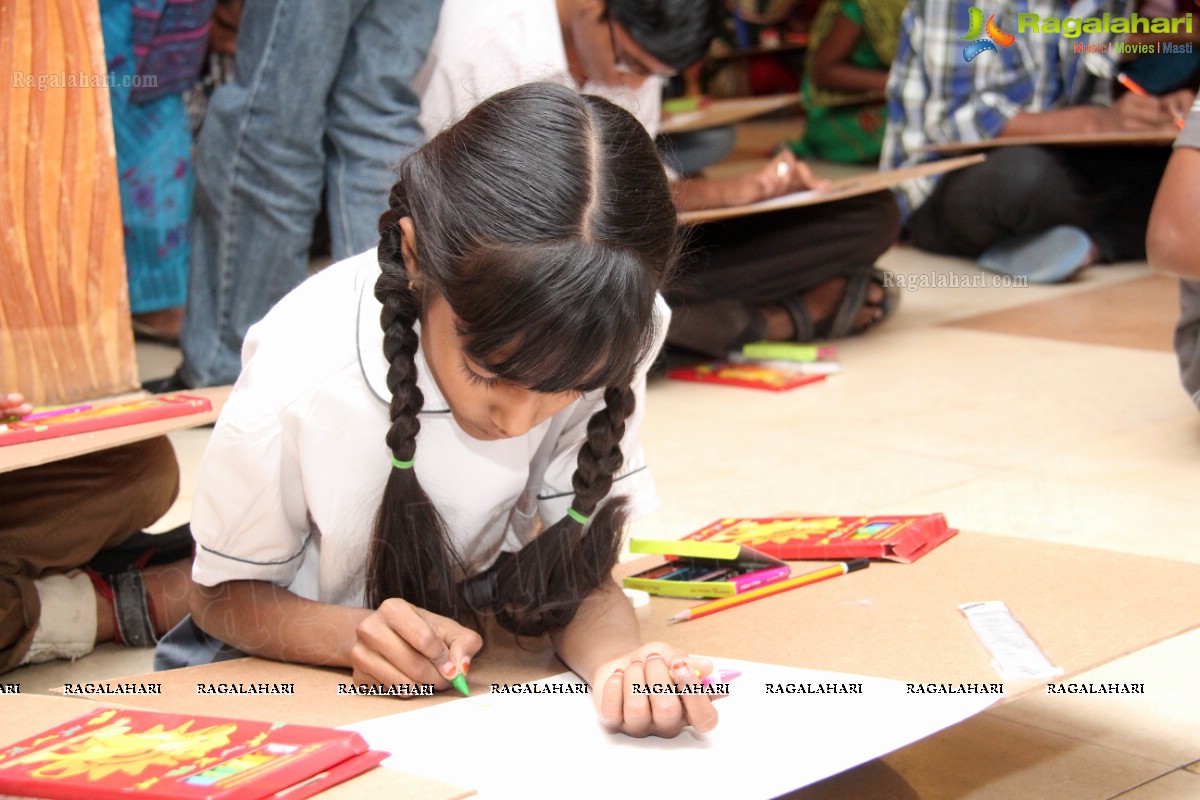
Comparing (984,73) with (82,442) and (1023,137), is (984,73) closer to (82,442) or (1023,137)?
(1023,137)

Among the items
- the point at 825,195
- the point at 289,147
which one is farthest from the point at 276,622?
the point at 825,195

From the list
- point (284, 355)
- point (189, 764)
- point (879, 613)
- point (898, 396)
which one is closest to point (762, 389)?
point (898, 396)

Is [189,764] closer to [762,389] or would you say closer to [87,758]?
[87,758]

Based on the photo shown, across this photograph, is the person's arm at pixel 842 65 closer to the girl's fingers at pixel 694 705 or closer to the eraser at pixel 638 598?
the eraser at pixel 638 598

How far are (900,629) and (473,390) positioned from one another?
Answer: 380mm

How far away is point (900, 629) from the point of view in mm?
1078

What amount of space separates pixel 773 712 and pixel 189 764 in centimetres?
37

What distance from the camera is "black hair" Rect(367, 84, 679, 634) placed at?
908 millimetres

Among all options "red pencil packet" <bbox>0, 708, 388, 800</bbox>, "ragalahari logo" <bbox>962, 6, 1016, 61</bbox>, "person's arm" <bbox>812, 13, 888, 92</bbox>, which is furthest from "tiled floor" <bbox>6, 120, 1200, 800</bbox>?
"person's arm" <bbox>812, 13, 888, 92</bbox>

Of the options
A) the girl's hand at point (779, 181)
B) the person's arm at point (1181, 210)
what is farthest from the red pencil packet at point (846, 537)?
the girl's hand at point (779, 181)

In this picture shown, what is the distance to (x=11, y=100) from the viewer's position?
57.1 inches

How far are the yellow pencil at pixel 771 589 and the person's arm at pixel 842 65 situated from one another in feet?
12.3

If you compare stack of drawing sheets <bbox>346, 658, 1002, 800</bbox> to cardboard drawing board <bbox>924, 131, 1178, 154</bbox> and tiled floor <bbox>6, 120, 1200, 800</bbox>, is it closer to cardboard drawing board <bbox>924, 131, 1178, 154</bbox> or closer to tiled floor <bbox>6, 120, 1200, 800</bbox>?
tiled floor <bbox>6, 120, 1200, 800</bbox>

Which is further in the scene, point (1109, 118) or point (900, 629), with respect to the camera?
point (1109, 118)
